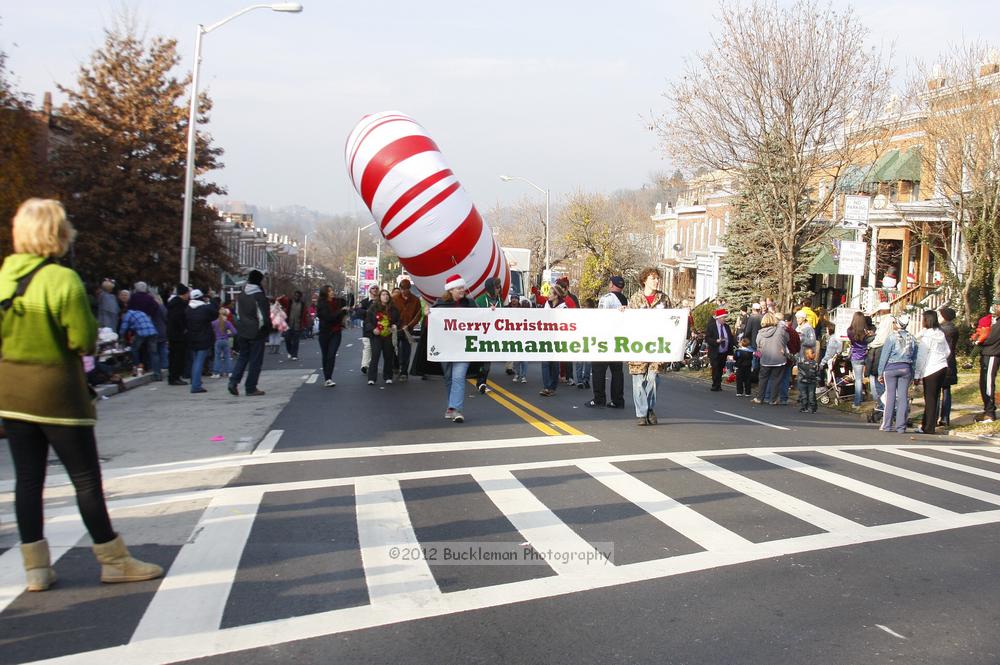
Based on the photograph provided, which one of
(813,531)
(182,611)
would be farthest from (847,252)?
(182,611)

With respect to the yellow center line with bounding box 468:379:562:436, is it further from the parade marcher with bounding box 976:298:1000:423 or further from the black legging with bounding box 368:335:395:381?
the parade marcher with bounding box 976:298:1000:423

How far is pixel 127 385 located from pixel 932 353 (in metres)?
13.1

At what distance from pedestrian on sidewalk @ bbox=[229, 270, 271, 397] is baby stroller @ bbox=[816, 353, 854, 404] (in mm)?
10718

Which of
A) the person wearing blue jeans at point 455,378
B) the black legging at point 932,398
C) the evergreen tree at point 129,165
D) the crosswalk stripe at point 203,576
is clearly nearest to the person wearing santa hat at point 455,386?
the person wearing blue jeans at point 455,378

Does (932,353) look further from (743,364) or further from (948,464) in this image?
(743,364)

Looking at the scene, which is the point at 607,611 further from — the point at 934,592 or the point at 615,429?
the point at 615,429

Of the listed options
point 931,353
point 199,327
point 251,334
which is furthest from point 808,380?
point 199,327

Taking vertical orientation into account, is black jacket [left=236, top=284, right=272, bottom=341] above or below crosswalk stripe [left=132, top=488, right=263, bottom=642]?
above

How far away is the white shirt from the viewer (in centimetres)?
1305

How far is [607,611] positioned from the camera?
492 centimetres

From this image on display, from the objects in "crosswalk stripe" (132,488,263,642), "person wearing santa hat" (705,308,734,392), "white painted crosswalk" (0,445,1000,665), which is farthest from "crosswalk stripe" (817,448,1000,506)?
"person wearing santa hat" (705,308,734,392)

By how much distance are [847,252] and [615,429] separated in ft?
27.3

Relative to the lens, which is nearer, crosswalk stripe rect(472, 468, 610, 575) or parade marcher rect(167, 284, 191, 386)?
crosswalk stripe rect(472, 468, 610, 575)

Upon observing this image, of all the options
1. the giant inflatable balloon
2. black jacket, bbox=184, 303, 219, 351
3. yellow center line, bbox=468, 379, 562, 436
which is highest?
the giant inflatable balloon
